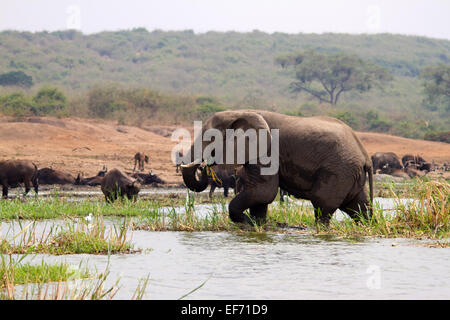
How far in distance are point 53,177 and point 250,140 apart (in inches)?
472

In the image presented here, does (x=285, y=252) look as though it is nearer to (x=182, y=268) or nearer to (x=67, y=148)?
(x=182, y=268)

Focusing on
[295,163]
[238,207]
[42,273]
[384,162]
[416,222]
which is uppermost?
[295,163]

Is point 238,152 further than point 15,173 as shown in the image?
No

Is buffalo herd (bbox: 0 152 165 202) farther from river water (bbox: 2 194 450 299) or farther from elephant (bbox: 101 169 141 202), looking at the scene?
river water (bbox: 2 194 450 299)

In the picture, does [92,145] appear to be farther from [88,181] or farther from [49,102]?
[49,102]

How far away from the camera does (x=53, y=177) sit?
21578 millimetres

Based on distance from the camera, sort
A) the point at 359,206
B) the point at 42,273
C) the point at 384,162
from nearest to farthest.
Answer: the point at 42,273 → the point at 359,206 → the point at 384,162

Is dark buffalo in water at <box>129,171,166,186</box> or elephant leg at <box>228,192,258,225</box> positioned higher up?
elephant leg at <box>228,192,258,225</box>

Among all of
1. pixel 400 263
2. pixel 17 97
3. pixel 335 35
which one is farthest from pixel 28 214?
pixel 335 35

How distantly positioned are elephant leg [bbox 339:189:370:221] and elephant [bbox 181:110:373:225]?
0.05m

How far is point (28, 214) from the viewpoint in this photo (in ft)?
41.9

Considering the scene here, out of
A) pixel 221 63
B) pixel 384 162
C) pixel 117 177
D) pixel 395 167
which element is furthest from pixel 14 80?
pixel 117 177

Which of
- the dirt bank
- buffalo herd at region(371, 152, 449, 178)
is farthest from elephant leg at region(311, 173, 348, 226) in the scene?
buffalo herd at region(371, 152, 449, 178)

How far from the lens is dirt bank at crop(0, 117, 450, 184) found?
2472 cm
